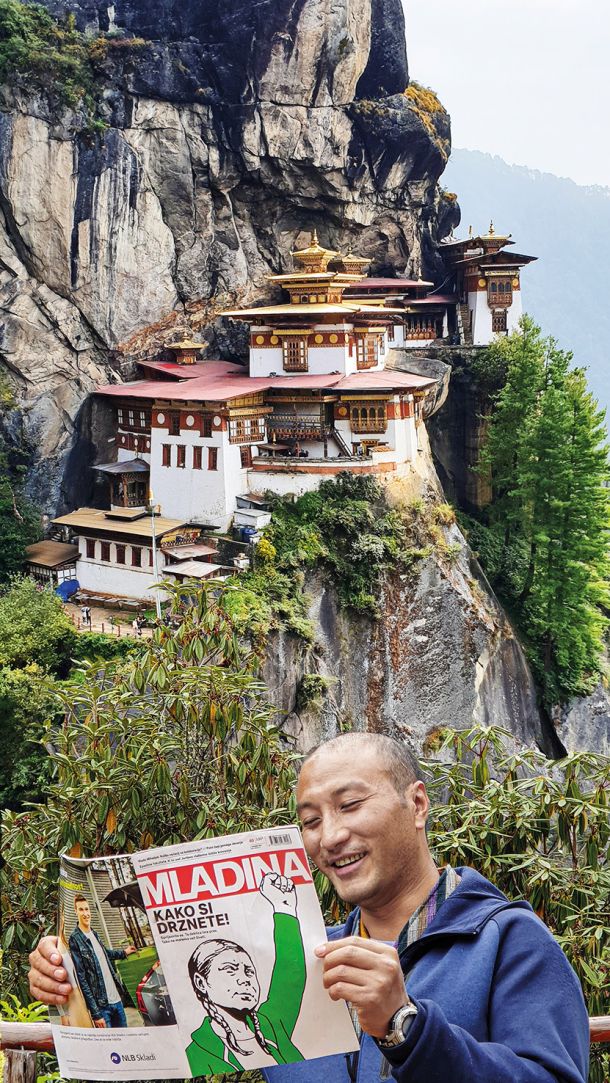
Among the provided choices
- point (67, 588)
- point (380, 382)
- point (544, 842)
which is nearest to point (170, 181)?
point (380, 382)

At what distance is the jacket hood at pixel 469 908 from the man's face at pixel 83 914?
0.78m

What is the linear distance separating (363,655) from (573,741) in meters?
7.15

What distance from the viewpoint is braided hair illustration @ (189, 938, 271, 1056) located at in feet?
7.40

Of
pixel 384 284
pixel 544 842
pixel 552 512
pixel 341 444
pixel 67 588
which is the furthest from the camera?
pixel 384 284

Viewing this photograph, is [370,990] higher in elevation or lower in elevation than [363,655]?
higher

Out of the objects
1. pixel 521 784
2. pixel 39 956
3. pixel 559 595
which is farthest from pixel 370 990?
pixel 559 595

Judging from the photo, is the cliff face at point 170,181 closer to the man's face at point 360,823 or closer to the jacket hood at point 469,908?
the man's face at point 360,823

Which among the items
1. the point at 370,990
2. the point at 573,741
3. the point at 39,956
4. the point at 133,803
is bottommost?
the point at 573,741

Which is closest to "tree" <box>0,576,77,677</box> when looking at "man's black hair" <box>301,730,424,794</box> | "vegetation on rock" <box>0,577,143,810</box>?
"vegetation on rock" <box>0,577,143,810</box>

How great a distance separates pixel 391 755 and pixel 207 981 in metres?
0.67

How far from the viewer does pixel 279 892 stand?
2236mm

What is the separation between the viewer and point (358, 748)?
252cm

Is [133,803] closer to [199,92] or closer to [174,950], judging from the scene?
[174,950]

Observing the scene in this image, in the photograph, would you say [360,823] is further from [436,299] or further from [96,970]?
[436,299]
